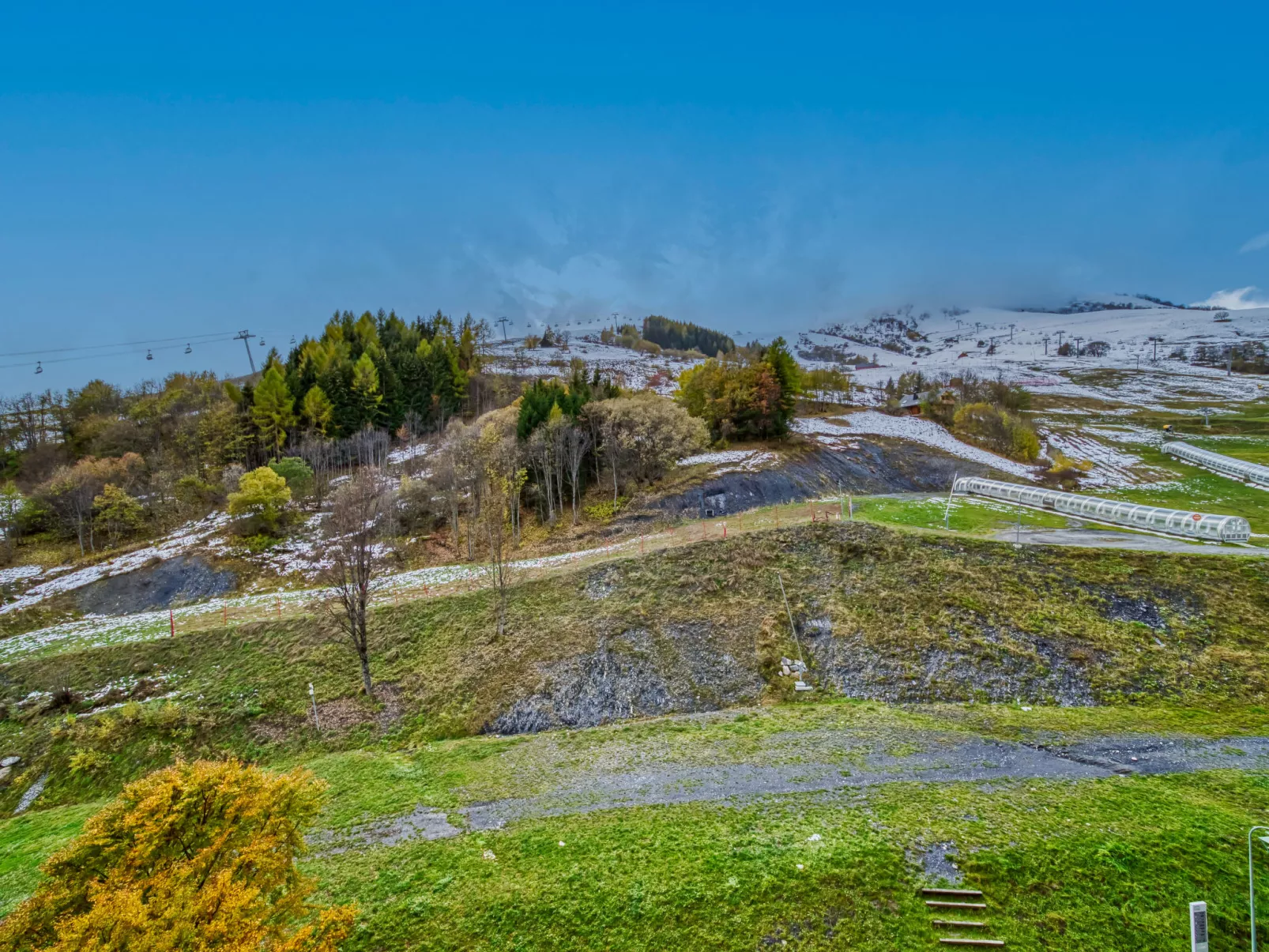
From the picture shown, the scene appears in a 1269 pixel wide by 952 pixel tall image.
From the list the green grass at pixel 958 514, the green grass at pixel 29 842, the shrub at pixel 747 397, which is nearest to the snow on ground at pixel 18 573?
the green grass at pixel 29 842

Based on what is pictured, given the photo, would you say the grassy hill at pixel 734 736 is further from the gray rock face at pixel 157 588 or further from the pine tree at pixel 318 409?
the pine tree at pixel 318 409

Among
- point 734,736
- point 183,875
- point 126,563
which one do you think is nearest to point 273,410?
point 126,563

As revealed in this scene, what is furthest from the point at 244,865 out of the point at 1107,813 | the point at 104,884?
the point at 1107,813

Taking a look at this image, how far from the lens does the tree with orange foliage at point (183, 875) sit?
20.4 ft

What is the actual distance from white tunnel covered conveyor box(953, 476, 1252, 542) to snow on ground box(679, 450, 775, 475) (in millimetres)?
15985

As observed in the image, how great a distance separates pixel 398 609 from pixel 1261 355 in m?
228

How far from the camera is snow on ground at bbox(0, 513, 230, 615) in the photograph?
34156 millimetres

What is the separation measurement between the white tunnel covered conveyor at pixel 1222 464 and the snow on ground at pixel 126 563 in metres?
83.4

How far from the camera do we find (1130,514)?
27.3 metres

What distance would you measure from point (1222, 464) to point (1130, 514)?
3706 cm

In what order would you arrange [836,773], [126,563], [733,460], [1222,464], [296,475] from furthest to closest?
[1222,464]
[733,460]
[296,475]
[126,563]
[836,773]

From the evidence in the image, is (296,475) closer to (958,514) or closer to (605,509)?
(605,509)

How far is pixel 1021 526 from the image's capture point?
2811 cm

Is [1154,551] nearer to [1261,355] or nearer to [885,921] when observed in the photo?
[885,921]
